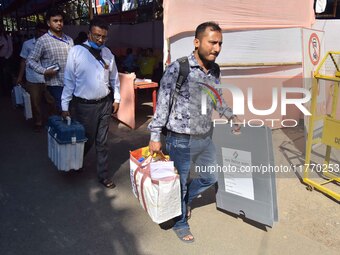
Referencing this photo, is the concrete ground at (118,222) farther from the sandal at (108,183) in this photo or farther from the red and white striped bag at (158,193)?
the red and white striped bag at (158,193)

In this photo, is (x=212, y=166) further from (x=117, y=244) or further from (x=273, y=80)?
(x=273, y=80)

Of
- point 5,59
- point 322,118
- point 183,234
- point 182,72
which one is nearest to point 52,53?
point 182,72

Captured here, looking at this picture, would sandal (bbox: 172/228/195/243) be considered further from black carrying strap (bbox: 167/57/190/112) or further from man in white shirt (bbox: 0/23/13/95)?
man in white shirt (bbox: 0/23/13/95)

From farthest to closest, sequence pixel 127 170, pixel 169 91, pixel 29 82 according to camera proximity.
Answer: pixel 29 82 → pixel 127 170 → pixel 169 91

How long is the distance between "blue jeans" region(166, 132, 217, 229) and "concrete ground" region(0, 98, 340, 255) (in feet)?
1.07

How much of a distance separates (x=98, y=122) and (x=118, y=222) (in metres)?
1.15

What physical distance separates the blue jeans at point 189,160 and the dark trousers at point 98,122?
1.17 meters

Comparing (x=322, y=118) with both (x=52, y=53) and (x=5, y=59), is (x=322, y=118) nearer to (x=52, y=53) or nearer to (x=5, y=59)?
(x=52, y=53)

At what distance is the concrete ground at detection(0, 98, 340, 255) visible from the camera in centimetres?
289

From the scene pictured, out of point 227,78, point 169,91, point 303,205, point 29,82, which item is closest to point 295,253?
point 303,205

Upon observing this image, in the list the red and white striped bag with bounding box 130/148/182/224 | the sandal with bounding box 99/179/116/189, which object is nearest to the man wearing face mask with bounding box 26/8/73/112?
the sandal with bounding box 99/179/116/189

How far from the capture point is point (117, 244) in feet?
9.58

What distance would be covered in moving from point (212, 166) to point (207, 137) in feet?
0.91

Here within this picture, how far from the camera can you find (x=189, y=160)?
9.29ft
